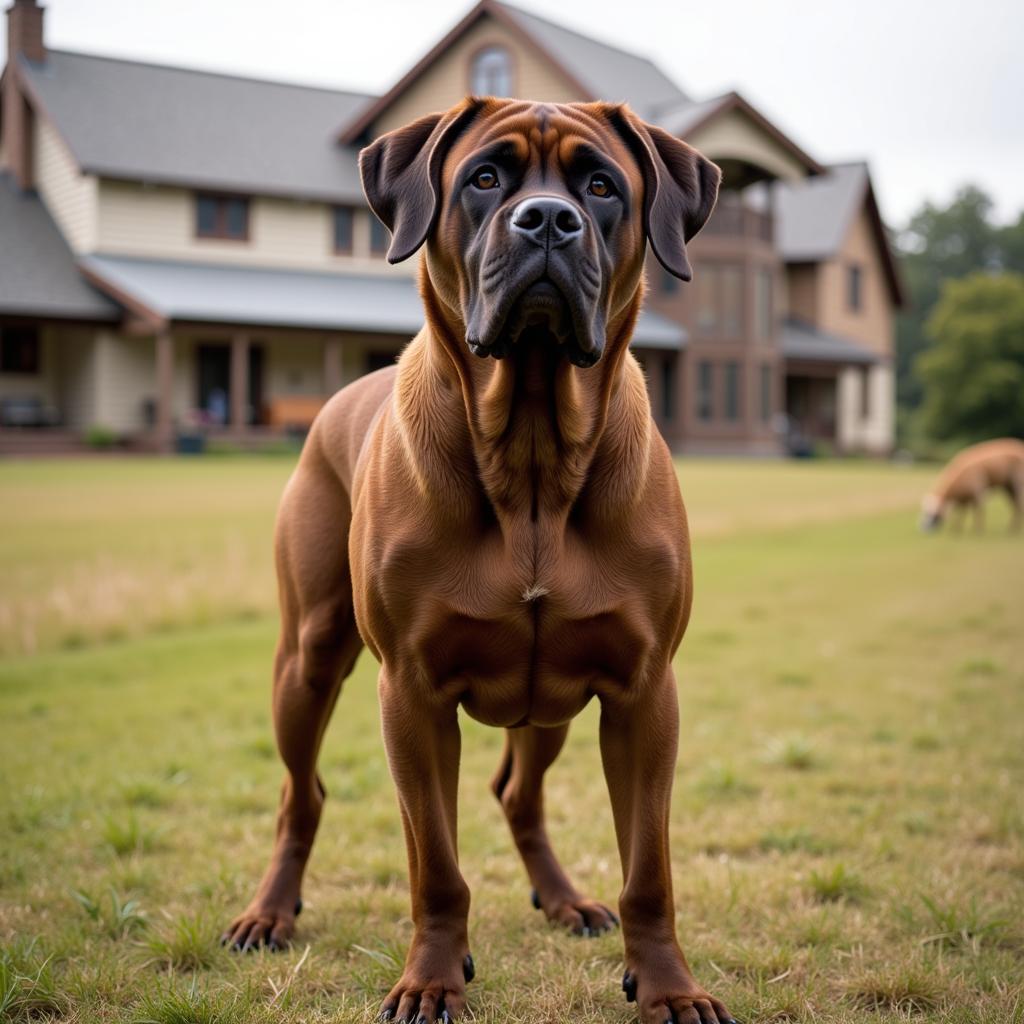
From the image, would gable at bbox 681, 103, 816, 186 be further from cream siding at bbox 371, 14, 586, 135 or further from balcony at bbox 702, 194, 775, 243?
cream siding at bbox 371, 14, 586, 135

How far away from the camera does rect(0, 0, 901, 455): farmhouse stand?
85.4 feet

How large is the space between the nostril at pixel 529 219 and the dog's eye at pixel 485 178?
23 centimetres

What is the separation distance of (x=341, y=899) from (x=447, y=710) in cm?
127

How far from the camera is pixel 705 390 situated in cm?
3234

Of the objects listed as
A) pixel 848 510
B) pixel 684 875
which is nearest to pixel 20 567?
pixel 684 875

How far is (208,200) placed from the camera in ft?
93.2

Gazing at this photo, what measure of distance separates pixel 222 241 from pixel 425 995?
91.0 feet

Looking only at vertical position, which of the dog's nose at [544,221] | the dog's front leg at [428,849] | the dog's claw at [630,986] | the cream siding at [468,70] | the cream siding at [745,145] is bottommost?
the dog's claw at [630,986]

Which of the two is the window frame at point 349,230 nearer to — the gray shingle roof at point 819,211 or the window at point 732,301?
the window at point 732,301

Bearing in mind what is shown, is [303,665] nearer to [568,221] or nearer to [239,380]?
[568,221]

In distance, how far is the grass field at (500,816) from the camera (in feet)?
10.1

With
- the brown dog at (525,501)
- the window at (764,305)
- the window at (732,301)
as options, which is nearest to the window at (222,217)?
the window at (732,301)

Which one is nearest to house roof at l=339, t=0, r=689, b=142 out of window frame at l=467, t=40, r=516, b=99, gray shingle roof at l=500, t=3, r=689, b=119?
gray shingle roof at l=500, t=3, r=689, b=119

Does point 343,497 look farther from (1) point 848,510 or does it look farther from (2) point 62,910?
(1) point 848,510
